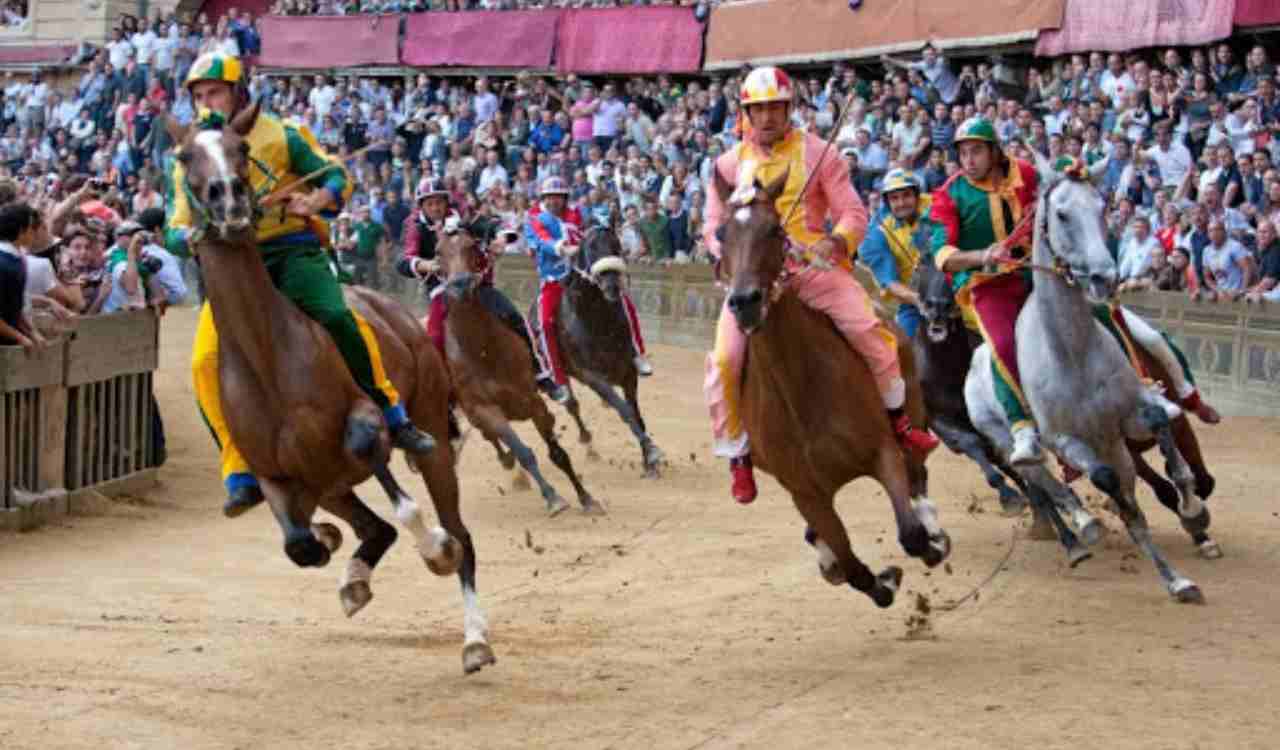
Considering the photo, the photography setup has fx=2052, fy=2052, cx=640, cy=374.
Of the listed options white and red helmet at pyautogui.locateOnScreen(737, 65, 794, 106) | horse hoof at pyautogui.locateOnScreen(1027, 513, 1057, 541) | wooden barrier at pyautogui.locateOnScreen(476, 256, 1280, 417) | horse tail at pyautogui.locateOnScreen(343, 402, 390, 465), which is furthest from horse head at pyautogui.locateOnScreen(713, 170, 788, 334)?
wooden barrier at pyautogui.locateOnScreen(476, 256, 1280, 417)

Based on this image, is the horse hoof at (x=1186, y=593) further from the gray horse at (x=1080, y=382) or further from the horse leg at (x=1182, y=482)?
the horse leg at (x=1182, y=482)

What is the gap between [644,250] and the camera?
28531mm

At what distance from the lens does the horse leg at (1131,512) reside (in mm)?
10695

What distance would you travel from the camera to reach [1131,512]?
10953 millimetres

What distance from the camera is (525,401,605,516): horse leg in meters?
15.3

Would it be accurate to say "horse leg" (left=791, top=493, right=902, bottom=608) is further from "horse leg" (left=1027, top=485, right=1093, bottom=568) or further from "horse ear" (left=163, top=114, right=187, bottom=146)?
"horse ear" (left=163, top=114, right=187, bottom=146)

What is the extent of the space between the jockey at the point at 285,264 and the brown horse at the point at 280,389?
15 cm

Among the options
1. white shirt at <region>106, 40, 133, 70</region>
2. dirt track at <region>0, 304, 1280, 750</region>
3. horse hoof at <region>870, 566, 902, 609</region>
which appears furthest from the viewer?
white shirt at <region>106, 40, 133, 70</region>

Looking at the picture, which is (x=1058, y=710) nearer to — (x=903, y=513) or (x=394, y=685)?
(x=903, y=513)

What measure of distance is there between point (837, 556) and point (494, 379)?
248 inches

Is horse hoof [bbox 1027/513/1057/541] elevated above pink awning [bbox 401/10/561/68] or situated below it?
below

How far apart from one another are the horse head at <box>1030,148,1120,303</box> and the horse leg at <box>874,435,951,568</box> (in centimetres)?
149

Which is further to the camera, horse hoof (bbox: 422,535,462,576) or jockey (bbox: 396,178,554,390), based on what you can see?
jockey (bbox: 396,178,554,390)

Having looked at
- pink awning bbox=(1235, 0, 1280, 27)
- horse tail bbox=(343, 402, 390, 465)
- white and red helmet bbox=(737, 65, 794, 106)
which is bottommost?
horse tail bbox=(343, 402, 390, 465)
